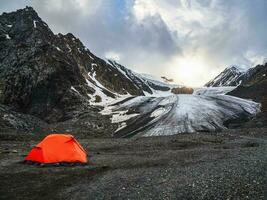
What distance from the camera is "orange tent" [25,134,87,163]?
2544cm

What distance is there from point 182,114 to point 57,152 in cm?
4564

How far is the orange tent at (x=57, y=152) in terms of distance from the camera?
83.5 feet

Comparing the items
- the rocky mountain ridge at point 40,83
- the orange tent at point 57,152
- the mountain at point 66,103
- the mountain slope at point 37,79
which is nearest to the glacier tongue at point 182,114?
the mountain at point 66,103

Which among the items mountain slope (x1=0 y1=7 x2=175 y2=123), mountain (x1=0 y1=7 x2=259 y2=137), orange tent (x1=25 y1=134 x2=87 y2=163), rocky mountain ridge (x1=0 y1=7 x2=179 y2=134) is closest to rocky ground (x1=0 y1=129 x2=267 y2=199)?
orange tent (x1=25 y1=134 x2=87 y2=163)

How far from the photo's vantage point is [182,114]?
6912 centimetres

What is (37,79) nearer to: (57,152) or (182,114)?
(182,114)

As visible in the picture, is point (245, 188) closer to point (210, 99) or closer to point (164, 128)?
point (164, 128)

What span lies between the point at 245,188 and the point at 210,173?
343 centimetres

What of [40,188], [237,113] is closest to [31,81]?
[237,113]

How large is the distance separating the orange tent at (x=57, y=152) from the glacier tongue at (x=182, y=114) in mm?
29505

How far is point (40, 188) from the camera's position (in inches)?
721

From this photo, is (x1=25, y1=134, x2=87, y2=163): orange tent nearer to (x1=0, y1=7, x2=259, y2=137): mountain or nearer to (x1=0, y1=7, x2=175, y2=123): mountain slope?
(x1=0, y1=7, x2=259, y2=137): mountain

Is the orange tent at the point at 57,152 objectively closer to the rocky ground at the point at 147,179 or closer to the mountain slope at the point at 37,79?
the rocky ground at the point at 147,179

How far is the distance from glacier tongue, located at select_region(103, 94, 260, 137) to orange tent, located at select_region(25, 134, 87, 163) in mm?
29505
